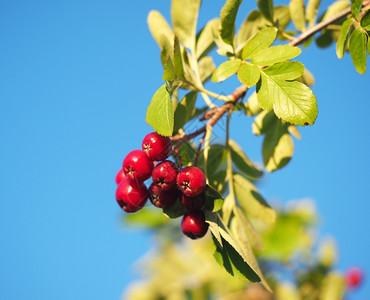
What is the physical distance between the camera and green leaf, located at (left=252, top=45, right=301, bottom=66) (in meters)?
1.40

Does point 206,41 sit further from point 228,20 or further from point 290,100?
point 290,100

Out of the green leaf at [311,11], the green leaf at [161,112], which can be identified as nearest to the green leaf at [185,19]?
the green leaf at [311,11]

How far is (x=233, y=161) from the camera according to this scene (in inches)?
78.3

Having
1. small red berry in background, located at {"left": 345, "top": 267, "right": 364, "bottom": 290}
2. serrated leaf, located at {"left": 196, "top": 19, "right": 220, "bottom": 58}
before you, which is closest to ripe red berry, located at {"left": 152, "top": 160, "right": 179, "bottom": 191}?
serrated leaf, located at {"left": 196, "top": 19, "right": 220, "bottom": 58}

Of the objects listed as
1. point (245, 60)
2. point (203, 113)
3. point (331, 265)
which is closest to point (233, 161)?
point (203, 113)

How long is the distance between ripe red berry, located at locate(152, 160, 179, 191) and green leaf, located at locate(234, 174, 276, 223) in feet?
1.48

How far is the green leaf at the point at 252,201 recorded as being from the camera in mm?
1884

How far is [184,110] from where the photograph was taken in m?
1.72

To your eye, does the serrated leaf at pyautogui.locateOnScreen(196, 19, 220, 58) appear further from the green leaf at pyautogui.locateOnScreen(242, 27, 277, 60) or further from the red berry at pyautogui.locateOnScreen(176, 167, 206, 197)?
the red berry at pyautogui.locateOnScreen(176, 167, 206, 197)

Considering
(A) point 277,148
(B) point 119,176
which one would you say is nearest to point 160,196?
(B) point 119,176

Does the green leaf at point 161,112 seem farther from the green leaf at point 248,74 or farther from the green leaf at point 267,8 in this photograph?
the green leaf at point 267,8

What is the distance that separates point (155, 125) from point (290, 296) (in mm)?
3004

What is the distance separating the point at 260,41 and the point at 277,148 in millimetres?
572

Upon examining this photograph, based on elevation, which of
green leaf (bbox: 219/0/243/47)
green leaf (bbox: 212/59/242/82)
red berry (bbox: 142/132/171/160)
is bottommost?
red berry (bbox: 142/132/171/160)
